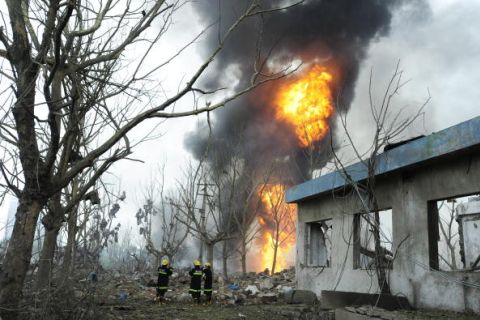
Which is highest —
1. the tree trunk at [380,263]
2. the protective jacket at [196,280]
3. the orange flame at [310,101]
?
the orange flame at [310,101]

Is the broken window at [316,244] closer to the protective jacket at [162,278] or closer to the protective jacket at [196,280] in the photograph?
the protective jacket at [196,280]

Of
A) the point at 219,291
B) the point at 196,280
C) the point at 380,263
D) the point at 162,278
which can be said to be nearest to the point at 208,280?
the point at 196,280

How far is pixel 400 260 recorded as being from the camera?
338 inches

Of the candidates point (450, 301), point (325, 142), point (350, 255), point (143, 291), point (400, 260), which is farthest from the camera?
point (325, 142)

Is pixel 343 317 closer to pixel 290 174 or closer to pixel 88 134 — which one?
pixel 88 134

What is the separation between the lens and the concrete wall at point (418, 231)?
7195 millimetres

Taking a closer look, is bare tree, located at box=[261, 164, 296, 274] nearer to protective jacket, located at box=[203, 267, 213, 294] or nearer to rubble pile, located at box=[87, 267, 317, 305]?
rubble pile, located at box=[87, 267, 317, 305]

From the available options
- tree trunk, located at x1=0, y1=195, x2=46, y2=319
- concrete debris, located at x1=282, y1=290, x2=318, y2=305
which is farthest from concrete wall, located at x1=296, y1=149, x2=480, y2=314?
tree trunk, located at x1=0, y1=195, x2=46, y2=319

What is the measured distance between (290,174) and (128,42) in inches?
927

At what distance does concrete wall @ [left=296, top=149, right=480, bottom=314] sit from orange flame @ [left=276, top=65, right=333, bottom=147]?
12875 mm

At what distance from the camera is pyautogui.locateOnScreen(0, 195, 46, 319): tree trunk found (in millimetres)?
4734

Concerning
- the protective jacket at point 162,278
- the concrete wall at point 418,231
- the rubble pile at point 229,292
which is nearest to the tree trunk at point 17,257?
the rubble pile at point 229,292

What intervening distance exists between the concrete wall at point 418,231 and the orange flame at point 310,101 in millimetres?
12875

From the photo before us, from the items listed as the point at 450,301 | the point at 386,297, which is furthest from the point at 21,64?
the point at 450,301
